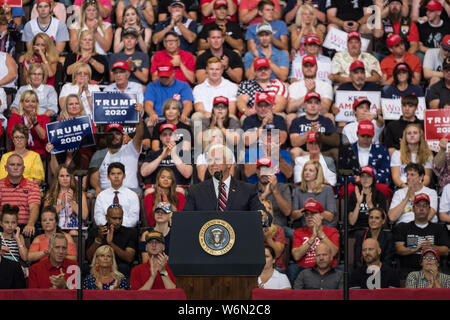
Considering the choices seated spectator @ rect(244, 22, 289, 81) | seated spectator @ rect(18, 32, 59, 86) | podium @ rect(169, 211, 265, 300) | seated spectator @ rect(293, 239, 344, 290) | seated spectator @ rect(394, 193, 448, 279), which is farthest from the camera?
seated spectator @ rect(244, 22, 289, 81)

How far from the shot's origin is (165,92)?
10805 mm

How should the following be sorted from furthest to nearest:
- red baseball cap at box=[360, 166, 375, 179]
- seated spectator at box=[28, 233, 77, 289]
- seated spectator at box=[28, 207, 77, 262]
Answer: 1. red baseball cap at box=[360, 166, 375, 179]
2. seated spectator at box=[28, 207, 77, 262]
3. seated spectator at box=[28, 233, 77, 289]

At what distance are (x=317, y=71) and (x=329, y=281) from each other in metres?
3.42

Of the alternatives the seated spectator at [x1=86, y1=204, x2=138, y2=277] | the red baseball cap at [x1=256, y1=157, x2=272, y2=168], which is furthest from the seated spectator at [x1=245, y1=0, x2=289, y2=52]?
the seated spectator at [x1=86, y1=204, x2=138, y2=277]

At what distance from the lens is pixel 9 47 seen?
11.6 meters

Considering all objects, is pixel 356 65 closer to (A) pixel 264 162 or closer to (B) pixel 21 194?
(A) pixel 264 162

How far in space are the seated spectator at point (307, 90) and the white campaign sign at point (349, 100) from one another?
119mm

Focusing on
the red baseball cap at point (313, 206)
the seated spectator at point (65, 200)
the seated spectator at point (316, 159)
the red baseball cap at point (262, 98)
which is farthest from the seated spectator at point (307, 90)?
the seated spectator at point (65, 200)

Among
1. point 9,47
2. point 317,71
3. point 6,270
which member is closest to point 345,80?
point 317,71

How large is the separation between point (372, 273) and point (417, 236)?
2.55ft

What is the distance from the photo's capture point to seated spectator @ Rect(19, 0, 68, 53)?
11.6m

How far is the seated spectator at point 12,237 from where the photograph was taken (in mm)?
9206

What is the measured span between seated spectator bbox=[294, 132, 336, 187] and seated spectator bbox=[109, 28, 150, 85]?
2.36m

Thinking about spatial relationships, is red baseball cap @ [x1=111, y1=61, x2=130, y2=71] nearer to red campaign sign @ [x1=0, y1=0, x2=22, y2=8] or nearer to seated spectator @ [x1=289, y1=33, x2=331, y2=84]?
red campaign sign @ [x1=0, y1=0, x2=22, y2=8]
